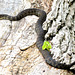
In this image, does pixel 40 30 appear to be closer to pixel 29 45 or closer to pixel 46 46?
pixel 29 45

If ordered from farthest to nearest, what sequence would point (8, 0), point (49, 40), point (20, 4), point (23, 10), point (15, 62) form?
point (8, 0)
point (20, 4)
point (23, 10)
point (49, 40)
point (15, 62)

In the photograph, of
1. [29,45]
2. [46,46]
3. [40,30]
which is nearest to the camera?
[46,46]

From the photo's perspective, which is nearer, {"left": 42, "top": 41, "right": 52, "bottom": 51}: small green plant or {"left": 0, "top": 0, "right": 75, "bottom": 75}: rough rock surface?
{"left": 0, "top": 0, "right": 75, "bottom": 75}: rough rock surface

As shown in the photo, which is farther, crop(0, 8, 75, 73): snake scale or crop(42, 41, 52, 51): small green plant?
crop(42, 41, 52, 51): small green plant

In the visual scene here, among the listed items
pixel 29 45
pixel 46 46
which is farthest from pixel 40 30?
pixel 46 46

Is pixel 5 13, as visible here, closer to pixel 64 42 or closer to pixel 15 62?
pixel 15 62

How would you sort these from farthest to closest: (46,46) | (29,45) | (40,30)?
(40,30) → (29,45) → (46,46)

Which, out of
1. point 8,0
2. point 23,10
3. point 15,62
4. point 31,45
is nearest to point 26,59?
point 15,62

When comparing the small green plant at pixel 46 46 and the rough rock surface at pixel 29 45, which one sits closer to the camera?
the rough rock surface at pixel 29 45

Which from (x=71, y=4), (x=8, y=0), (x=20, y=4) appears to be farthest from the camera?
(x=8, y=0)

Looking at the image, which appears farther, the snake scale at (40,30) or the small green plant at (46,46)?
the small green plant at (46,46)

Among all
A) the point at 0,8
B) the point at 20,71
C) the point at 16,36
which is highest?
the point at 0,8
